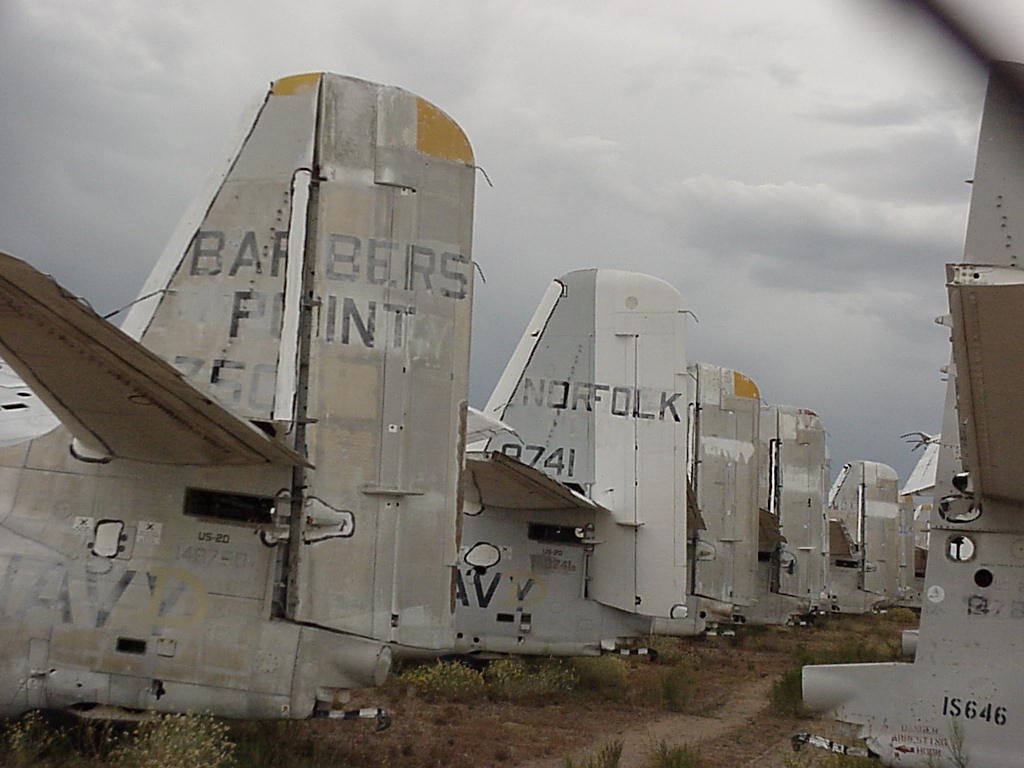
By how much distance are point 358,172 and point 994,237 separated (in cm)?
421

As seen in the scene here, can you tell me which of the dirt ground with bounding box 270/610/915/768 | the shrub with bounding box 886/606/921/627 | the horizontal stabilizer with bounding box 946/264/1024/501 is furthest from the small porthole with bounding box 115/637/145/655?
the shrub with bounding box 886/606/921/627

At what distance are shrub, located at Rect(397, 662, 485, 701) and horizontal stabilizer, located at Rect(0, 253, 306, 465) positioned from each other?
5.96m

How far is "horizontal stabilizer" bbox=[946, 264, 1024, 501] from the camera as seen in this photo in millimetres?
4953

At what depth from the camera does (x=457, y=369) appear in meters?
7.68

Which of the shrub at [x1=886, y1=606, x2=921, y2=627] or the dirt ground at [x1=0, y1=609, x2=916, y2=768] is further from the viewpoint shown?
the shrub at [x1=886, y1=606, x2=921, y2=627]

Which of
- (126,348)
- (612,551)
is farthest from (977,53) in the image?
(612,551)

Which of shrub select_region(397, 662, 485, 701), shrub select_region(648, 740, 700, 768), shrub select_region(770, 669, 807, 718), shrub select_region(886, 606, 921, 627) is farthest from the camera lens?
shrub select_region(886, 606, 921, 627)

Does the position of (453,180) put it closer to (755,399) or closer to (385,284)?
(385,284)

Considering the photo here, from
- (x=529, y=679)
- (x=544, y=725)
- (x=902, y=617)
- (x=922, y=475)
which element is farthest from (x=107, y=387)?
(x=922, y=475)

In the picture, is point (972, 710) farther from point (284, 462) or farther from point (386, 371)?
point (284, 462)

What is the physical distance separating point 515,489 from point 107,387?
6821 millimetres

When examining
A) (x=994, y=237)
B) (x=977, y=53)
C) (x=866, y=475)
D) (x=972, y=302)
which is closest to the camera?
(x=977, y=53)

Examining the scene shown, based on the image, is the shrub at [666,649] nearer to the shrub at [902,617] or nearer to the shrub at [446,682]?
the shrub at [446,682]

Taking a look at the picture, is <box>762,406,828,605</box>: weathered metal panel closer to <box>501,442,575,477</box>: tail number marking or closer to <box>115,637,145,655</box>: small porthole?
<box>501,442,575,477</box>: tail number marking
